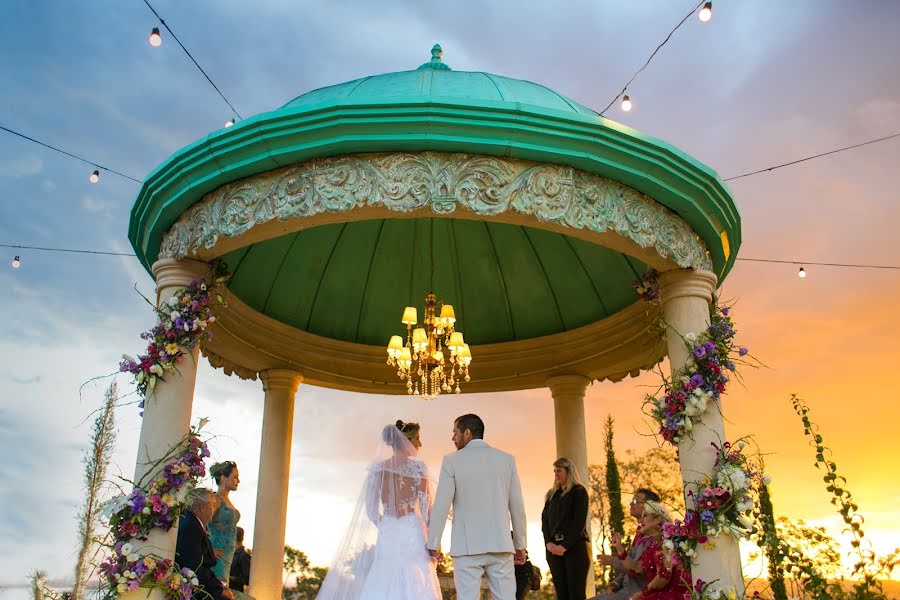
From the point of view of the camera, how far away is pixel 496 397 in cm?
1571

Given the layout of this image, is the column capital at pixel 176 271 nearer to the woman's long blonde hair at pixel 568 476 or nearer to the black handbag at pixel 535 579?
the woman's long blonde hair at pixel 568 476

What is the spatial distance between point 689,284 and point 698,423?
1.27 metres

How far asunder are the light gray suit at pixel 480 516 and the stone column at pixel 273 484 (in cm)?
441

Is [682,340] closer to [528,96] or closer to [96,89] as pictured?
[528,96]

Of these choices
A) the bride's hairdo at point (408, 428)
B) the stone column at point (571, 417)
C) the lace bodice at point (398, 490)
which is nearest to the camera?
the lace bodice at point (398, 490)

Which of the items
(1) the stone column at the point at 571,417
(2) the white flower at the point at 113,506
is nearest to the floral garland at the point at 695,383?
(1) the stone column at the point at 571,417

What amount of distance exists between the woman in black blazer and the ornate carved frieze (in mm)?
2677

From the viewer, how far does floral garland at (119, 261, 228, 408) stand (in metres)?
6.21

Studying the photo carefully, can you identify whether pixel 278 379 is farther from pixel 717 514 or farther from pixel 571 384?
pixel 717 514

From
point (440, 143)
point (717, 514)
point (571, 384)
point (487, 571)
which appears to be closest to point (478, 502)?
point (487, 571)

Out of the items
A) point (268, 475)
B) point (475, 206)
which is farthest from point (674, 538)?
point (268, 475)

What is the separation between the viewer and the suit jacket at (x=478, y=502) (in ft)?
18.1

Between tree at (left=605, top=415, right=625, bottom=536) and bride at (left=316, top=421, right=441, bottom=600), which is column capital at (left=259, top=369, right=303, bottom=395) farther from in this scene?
tree at (left=605, top=415, right=625, bottom=536)

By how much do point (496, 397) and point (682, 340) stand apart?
950 centimetres
